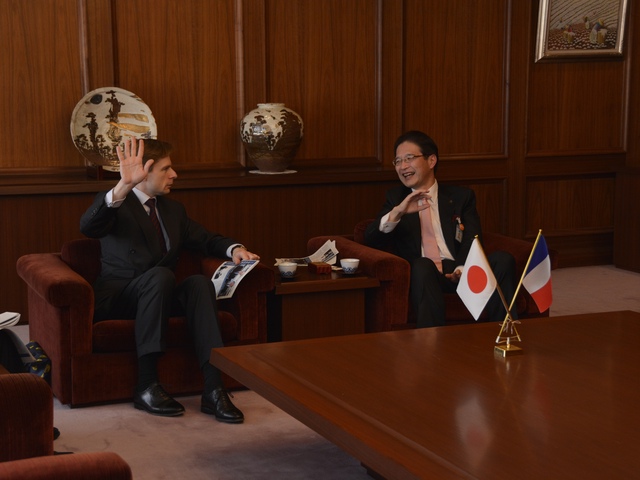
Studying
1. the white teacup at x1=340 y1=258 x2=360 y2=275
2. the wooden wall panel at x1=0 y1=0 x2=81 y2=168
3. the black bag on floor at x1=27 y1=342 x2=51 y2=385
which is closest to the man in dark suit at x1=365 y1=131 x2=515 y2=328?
the white teacup at x1=340 y1=258 x2=360 y2=275

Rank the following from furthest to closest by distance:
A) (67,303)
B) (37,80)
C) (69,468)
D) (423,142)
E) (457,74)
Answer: (457,74) < (37,80) < (423,142) < (67,303) < (69,468)

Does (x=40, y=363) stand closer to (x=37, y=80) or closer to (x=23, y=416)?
(x=23, y=416)

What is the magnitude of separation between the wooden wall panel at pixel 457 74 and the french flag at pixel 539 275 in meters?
3.85

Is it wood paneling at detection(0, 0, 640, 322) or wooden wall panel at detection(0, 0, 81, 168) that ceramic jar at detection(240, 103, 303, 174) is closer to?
wood paneling at detection(0, 0, 640, 322)

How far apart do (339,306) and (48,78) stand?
2.59 m

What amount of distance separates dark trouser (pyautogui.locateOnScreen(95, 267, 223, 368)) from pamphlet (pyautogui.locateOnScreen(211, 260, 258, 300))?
10cm

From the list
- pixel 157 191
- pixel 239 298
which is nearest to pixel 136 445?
pixel 239 298

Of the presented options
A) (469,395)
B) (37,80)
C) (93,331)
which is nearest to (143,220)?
(93,331)

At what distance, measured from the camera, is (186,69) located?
6.44 meters

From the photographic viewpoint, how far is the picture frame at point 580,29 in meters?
7.48

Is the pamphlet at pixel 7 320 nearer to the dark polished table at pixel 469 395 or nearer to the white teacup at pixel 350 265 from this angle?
the dark polished table at pixel 469 395

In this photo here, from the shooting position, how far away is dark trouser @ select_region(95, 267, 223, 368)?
412cm

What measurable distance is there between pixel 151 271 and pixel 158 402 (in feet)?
1.87

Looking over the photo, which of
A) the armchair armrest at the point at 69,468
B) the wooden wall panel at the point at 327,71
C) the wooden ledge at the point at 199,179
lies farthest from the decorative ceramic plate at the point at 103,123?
the armchair armrest at the point at 69,468
